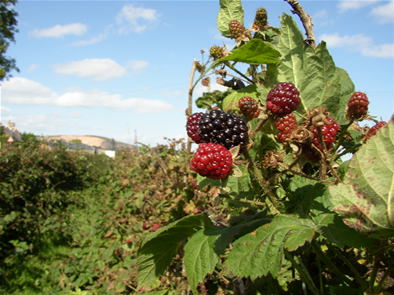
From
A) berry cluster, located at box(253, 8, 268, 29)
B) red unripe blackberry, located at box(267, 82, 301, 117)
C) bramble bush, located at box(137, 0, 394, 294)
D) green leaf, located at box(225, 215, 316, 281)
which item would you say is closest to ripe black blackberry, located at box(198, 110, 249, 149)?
bramble bush, located at box(137, 0, 394, 294)

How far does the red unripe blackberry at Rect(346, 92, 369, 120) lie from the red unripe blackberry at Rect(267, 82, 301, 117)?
180mm

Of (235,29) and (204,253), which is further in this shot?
(235,29)

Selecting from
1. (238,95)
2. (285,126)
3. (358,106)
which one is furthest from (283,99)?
(238,95)

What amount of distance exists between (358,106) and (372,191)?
32 centimetres

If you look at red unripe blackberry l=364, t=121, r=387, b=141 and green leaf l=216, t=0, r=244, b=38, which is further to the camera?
green leaf l=216, t=0, r=244, b=38

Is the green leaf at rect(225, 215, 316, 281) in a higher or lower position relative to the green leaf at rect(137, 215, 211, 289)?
higher

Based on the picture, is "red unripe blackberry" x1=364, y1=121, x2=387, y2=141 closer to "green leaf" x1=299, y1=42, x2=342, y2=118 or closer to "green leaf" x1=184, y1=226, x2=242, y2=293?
"green leaf" x1=299, y1=42, x2=342, y2=118

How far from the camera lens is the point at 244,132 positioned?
857 millimetres

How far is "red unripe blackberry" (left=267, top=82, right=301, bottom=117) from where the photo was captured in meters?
0.84

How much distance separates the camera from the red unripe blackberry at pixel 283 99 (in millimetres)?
840

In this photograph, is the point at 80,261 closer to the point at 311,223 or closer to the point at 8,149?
the point at 8,149

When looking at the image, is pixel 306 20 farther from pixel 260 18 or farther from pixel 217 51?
pixel 217 51

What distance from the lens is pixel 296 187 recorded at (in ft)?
3.12

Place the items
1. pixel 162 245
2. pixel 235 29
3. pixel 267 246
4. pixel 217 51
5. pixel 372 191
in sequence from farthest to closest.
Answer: pixel 217 51 < pixel 235 29 < pixel 162 245 < pixel 267 246 < pixel 372 191
